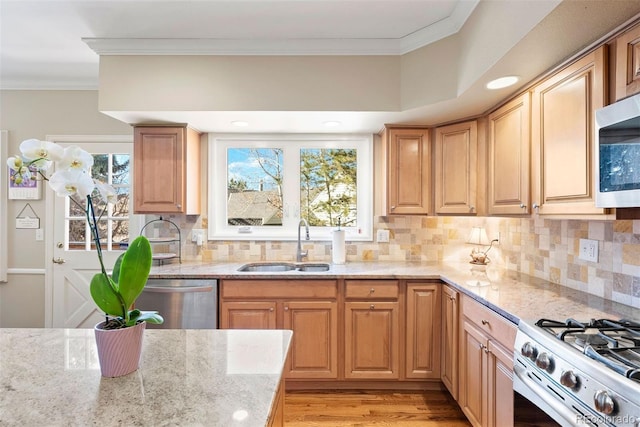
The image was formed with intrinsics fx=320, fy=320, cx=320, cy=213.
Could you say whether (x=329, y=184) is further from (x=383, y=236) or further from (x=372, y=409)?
(x=372, y=409)

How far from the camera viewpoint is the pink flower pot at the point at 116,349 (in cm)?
89

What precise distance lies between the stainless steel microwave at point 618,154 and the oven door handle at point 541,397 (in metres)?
0.73

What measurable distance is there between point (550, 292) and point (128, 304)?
2.07 meters

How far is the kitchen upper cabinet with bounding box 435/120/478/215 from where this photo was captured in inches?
95.0

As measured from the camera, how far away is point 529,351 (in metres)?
1.24

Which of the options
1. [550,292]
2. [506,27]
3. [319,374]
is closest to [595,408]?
[550,292]

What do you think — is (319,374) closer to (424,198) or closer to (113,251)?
(424,198)

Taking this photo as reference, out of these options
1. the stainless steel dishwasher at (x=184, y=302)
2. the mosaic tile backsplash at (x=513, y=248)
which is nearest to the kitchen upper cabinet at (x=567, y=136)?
the mosaic tile backsplash at (x=513, y=248)

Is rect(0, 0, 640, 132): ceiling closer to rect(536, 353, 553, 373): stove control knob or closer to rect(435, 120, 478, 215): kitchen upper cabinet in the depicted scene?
→ rect(435, 120, 478, 215): kitchen upper cabinet

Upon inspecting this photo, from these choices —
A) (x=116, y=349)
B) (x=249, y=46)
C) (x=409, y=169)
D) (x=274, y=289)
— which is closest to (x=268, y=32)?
(x=249, y=46)

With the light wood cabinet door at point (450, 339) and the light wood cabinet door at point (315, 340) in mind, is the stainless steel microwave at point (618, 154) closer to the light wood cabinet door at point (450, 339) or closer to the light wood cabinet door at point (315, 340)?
the light wood cabinet door at point (450, 339)

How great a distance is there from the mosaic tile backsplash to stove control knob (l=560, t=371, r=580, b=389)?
0.86 m

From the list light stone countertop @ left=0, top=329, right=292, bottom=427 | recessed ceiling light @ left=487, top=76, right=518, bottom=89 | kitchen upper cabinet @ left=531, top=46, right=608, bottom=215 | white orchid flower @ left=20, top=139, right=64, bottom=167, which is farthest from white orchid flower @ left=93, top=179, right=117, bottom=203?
recessed ceiling light @ left=487, top=76, right=518, bottom=89

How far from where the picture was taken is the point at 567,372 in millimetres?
1049
